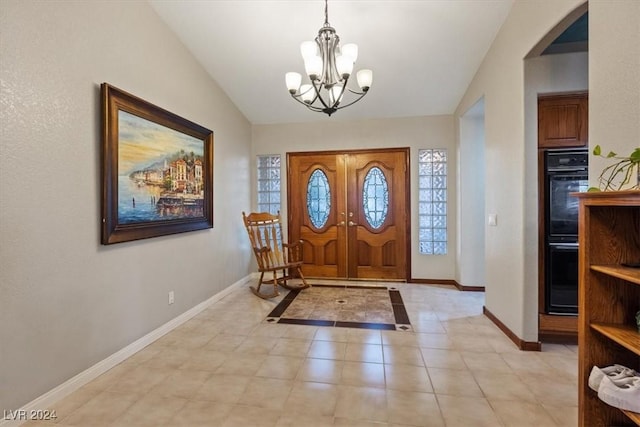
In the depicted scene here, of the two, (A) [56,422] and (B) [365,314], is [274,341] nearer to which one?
(B) [365,314]

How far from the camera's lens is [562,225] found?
2574 millimetres

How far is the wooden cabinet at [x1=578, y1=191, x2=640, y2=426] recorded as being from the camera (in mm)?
1362

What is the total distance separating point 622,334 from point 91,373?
3.01 metres

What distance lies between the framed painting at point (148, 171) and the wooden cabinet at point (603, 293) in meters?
2.88

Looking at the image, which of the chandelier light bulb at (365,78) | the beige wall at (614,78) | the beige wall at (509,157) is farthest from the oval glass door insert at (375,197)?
the beige wall at (614,78)

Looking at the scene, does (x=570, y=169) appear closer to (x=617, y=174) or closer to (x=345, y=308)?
(x=617, y=174)

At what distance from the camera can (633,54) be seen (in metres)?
1.37

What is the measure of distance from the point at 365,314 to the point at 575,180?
2.26 m

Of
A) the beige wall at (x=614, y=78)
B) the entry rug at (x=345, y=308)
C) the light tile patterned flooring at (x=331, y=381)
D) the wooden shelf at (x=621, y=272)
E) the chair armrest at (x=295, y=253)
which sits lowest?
the light tile patterned flooring at (x=331, y=381)

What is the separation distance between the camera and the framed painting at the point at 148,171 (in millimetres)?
2307

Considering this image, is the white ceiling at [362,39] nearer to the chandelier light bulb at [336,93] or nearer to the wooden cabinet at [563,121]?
the chandelier light bulb at [336,93]

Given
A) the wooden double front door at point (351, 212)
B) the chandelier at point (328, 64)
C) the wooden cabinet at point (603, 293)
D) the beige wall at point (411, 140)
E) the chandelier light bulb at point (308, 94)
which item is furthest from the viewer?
the wooden double front door at point (351, 212)

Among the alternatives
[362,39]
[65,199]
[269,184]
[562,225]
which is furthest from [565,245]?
[269,184]

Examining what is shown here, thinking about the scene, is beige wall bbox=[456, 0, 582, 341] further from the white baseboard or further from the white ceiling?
the white baseboard
